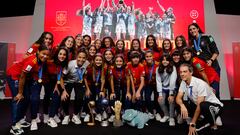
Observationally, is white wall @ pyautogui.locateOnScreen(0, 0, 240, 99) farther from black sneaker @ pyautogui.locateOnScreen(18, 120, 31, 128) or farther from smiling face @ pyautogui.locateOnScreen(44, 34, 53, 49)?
black sneaker @ pyautogui.locateOnScreen(18, 120, 31, 128)

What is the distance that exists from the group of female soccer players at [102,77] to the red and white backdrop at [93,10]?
1714 millimetres

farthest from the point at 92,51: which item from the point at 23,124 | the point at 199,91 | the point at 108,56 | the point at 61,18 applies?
the point at 61,18

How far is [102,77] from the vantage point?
272cm

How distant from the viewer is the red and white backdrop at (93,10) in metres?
4.49

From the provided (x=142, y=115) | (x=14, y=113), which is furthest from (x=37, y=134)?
(x=142, y=115)

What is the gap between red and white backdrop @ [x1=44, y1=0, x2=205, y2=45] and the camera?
14.7ft

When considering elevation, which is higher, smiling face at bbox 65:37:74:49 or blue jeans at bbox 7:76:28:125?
smiling face at bbox 65:37:74:49

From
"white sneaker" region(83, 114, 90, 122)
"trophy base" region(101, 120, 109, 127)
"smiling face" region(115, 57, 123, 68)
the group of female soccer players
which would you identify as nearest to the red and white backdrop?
the group of female soccer players

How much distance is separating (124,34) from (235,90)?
10.4 feet

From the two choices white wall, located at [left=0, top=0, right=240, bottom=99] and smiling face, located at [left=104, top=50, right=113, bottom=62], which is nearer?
smiling face, located at [left=104, top=50, right=113, bottom=62]

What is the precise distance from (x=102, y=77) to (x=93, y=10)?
2372 mm

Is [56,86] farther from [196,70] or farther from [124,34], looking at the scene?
[124,34]

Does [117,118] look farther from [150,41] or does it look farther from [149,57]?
[150,41]

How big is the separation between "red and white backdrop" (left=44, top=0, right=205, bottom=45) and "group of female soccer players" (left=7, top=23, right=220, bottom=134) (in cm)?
171
